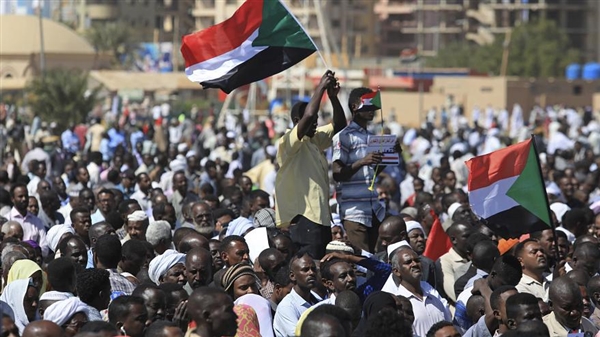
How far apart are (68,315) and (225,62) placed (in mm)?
3330

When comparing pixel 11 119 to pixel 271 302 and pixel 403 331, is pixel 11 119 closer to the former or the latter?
pixel 271 302

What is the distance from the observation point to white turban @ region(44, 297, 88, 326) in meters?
7.81

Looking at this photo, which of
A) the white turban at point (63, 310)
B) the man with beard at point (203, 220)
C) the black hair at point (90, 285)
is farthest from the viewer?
the man with beard at point (203, 220)

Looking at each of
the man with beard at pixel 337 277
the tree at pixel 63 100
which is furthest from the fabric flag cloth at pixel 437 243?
the tree at pixel 63 100

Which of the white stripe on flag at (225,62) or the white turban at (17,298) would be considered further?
the white stripe on flag at (225,62)

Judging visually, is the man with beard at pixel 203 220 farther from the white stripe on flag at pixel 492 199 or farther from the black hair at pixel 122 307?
the black hair at pixel 122 307

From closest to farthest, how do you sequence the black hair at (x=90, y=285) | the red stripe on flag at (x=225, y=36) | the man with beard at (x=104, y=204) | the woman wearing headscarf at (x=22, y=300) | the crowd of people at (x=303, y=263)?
the crowd of people at (x=303, y=263) < the black hair at (x=90, y=285) < the woman wearing headscarf at (x=22, y=300) < the red stripe on flag at (x=225, y=36) < the man with beard at (x=104, y=204)

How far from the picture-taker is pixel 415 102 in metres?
66.8

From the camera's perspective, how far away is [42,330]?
6.94 meters

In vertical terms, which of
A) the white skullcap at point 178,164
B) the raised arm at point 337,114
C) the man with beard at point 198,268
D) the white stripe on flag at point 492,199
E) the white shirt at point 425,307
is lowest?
the white skullcap at point 178,164

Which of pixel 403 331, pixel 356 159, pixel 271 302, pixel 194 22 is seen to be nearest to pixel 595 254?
pixel 356 159

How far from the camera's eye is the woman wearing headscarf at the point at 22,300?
8.29 metres

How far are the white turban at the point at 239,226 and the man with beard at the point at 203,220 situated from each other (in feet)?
1.44

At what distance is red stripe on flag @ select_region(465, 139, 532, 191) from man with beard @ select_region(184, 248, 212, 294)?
1787mm
